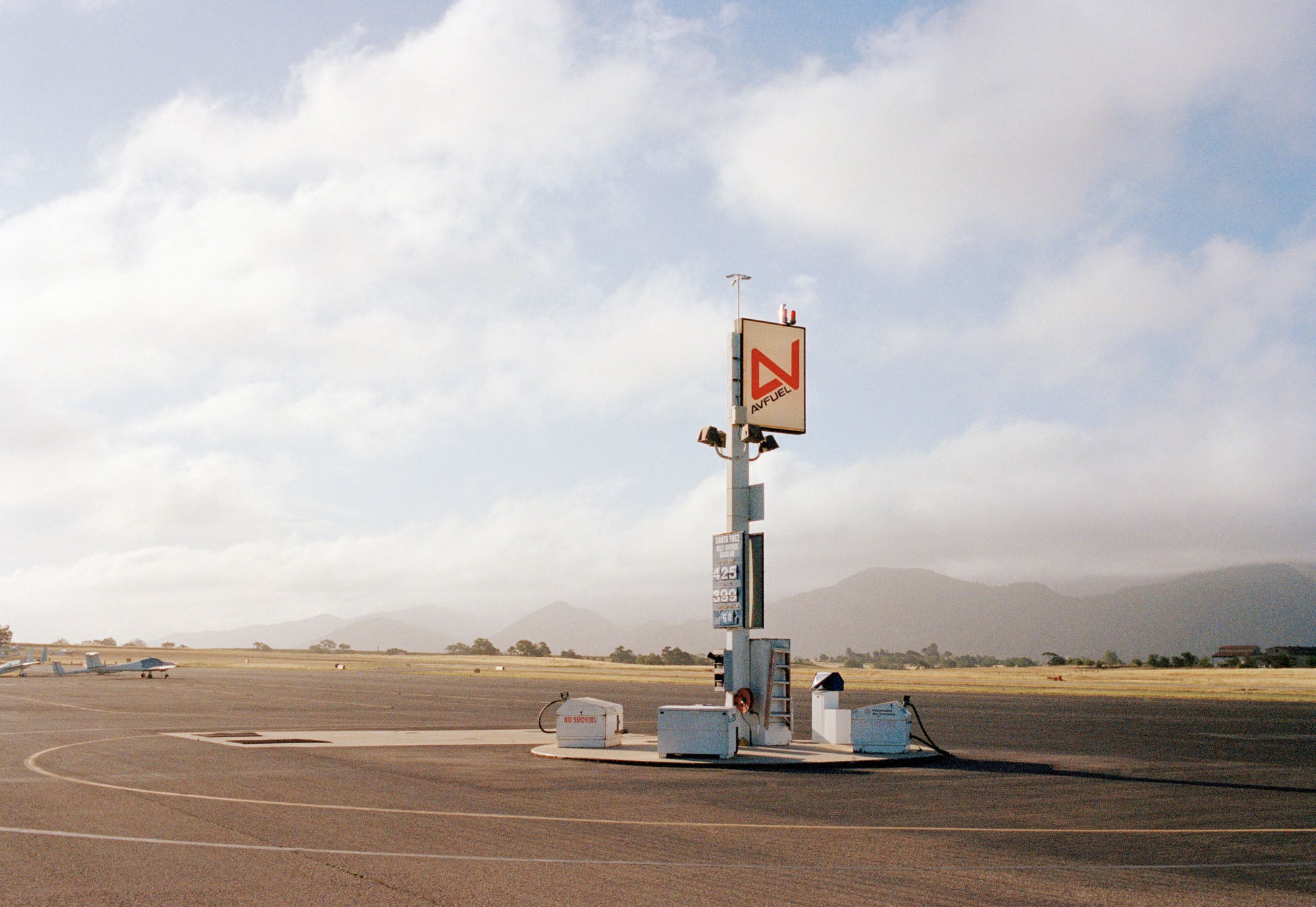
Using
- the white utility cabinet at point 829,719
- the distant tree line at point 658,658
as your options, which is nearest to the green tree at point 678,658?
the distant tree line at point 658,658

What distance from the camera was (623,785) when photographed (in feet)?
65.1

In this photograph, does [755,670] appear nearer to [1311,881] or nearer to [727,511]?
[727,511]

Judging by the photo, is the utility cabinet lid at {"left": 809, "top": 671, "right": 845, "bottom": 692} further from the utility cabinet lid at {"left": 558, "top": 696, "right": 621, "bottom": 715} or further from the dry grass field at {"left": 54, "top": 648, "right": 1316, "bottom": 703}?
the dry grass field at {"left": 54, "top": 648, "right": 1316, "bottom": 703}

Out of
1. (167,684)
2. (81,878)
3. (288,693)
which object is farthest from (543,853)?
(167,684)

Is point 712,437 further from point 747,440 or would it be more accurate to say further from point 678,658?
point 678,658

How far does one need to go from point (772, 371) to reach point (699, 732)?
10.2 metres

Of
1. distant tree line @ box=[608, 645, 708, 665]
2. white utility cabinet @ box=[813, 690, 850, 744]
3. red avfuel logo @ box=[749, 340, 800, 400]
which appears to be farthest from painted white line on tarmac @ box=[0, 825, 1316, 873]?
distant tree line @ box=[608, 645, 708, 665]

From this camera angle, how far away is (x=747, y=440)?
28.5 m

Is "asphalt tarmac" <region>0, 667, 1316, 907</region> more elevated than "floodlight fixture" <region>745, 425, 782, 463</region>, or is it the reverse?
"floodlight fixture" <region>745, 425, 782, 463</region>

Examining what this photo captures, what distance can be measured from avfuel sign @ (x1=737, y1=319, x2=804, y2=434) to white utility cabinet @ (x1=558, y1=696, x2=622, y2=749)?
870 centimetres

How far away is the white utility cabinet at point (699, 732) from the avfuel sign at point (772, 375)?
8.16m

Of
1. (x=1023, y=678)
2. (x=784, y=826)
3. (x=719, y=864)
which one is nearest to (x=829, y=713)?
(x=784, y=826)

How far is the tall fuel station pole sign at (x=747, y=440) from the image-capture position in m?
27.9

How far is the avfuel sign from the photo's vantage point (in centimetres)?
2908
